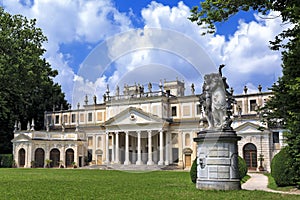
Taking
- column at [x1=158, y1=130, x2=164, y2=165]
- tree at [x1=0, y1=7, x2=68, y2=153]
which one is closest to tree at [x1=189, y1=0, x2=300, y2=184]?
tree at [x1=0, y1=7, x2=68, y2=153]

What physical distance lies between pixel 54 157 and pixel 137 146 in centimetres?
1364

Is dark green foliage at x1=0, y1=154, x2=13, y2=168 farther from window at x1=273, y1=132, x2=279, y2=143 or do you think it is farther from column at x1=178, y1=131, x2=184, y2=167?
window at x1=273, y1=132, x2=279, y2=143

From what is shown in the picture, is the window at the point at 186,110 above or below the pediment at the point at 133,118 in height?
above

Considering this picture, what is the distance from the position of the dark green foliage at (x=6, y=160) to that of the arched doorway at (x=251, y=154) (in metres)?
35.4

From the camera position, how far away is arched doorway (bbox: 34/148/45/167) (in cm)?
5489

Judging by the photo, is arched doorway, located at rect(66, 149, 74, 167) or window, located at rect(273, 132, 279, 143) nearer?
window, located at rect(273, 132, 279, 143)

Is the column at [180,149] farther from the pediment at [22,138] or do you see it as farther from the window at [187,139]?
the pediment at [22,138]

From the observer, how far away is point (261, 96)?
170 feet

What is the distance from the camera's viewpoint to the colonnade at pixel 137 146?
182 ft

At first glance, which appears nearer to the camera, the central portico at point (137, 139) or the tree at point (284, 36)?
the tree at point (284, 36)

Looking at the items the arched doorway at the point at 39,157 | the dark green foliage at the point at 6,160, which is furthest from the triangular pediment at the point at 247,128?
the dark green foliage at the point at 6,160

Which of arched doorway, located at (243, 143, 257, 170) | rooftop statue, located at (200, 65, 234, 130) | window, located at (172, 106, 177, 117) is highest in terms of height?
window, located at (172, 106, 177, 117)

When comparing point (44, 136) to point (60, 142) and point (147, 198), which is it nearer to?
point (60, 142)

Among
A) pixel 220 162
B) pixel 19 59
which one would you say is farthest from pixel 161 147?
pixel 220 162
